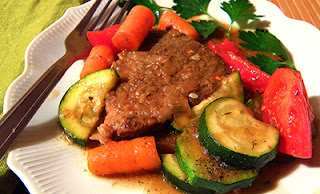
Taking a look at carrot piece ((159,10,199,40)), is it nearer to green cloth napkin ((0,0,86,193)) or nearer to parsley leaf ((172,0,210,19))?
parsley leaf ((172,0,210,19))

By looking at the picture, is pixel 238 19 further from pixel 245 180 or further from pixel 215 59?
pixel 245 180

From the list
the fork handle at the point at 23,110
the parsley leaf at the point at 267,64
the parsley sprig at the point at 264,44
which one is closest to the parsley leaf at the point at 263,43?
the parsley sprig at the point at 264,44

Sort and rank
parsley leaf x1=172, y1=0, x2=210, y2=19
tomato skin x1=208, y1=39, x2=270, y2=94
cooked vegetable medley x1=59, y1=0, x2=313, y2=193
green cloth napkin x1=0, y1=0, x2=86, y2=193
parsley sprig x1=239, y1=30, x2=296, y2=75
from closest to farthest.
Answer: cooked vegetable medley x1=59, y1=0, x2=313, y2=193 < tomato skin x1=208, y1=39, x2=270, y2=94 < parsley sprig x1=239, y1=30, x2=296, y2=75 < green cloth napkin x1=0, y1=0, x2=86, y2=193 < parsley leaf x1=172, y1=0, x2=210, y2=19

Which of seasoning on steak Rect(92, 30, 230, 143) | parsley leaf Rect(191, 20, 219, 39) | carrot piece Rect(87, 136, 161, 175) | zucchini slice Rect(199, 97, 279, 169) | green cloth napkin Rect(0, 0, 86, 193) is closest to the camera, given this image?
zucchini slice Rect(199, 97, 279, 169)

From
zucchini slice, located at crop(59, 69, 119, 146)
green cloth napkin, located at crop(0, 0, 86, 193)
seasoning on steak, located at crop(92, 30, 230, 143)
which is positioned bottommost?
seasoning on steak, located at crop(92, 30, 230, 143)

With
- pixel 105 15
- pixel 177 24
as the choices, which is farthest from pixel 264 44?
pixel 105 15

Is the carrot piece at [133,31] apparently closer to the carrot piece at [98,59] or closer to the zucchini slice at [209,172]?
the carrot piece at [98,59]

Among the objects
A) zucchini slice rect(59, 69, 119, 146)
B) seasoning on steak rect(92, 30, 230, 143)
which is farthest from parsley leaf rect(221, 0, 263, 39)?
zucchini slice rect(59, 69, 119, 146)
